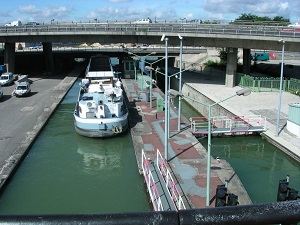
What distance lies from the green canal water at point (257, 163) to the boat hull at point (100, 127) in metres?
7.24

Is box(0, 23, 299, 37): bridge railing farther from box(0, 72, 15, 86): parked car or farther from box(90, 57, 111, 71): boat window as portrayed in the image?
box(90, 57, 111, 71): boat window

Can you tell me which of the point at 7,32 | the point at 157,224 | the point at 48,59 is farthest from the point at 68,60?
the point at 157,224

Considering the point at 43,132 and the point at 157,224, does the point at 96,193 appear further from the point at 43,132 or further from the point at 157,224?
the point at 157,224

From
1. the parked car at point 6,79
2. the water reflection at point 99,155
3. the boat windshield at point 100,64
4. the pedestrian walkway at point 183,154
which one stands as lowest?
the water reflection at point 99,155

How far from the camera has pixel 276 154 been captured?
26.0 m

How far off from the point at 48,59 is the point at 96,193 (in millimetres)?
55100

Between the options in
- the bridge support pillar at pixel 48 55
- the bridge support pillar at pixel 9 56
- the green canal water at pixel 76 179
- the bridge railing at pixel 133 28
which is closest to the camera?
the green canal water at pixel 76 179

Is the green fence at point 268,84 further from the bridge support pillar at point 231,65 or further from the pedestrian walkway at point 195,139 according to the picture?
the bridge support pillar at point 231,65

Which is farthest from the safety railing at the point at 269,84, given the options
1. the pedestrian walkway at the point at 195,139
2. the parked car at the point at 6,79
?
the parked car at the point at 6,79

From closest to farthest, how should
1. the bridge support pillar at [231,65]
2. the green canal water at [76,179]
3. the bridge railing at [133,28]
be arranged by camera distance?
the green canal water at [76,179] → the bridge railing at [133,28] → the bridge support pillar at [231,65]

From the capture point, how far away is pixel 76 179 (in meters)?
22.5

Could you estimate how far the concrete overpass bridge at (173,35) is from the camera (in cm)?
4354

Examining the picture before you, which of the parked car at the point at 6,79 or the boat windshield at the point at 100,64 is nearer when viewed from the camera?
the parked car at the point at 6,79

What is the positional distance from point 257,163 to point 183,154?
5.70 m
